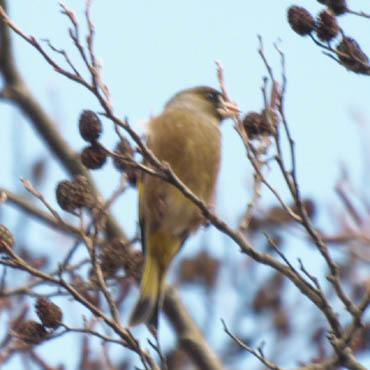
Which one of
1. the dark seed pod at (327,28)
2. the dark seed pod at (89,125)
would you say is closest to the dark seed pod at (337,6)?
the dark seed pod at (327,28)

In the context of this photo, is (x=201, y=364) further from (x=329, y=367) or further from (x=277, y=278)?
(x=329, y=367)

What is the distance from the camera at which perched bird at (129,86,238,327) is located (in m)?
4.21

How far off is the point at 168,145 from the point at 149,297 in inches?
29.8

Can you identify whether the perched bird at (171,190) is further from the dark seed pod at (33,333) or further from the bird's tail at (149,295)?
the dark seed pod at (33,333)

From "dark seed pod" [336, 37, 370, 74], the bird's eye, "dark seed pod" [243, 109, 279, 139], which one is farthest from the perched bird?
"dark seed pod" [336, 37, 370, 74]

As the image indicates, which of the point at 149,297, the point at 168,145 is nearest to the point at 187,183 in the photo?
the point at 168,145

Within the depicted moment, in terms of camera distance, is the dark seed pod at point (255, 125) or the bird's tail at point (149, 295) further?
the bird's tail at point (149, 295)

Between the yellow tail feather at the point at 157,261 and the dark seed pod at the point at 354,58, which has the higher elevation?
the dark seed pod at the point at 354,58

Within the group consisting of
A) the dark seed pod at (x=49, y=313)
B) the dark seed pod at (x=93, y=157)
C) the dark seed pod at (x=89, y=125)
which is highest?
the dark seed pod at (x=89, y=125)

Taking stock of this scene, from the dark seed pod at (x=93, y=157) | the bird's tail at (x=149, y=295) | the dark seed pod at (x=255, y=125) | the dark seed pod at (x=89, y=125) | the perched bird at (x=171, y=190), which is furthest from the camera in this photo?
the perched bird at (x=171, y=190)

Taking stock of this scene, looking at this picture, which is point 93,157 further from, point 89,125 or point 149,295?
point 149,295

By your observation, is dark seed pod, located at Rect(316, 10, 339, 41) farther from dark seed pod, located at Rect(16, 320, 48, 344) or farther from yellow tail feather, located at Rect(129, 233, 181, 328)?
yellow tail feather, located at Rect(129, 233, 181, 328)

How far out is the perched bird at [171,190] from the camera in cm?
421

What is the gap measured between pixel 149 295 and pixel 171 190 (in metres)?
0.52
